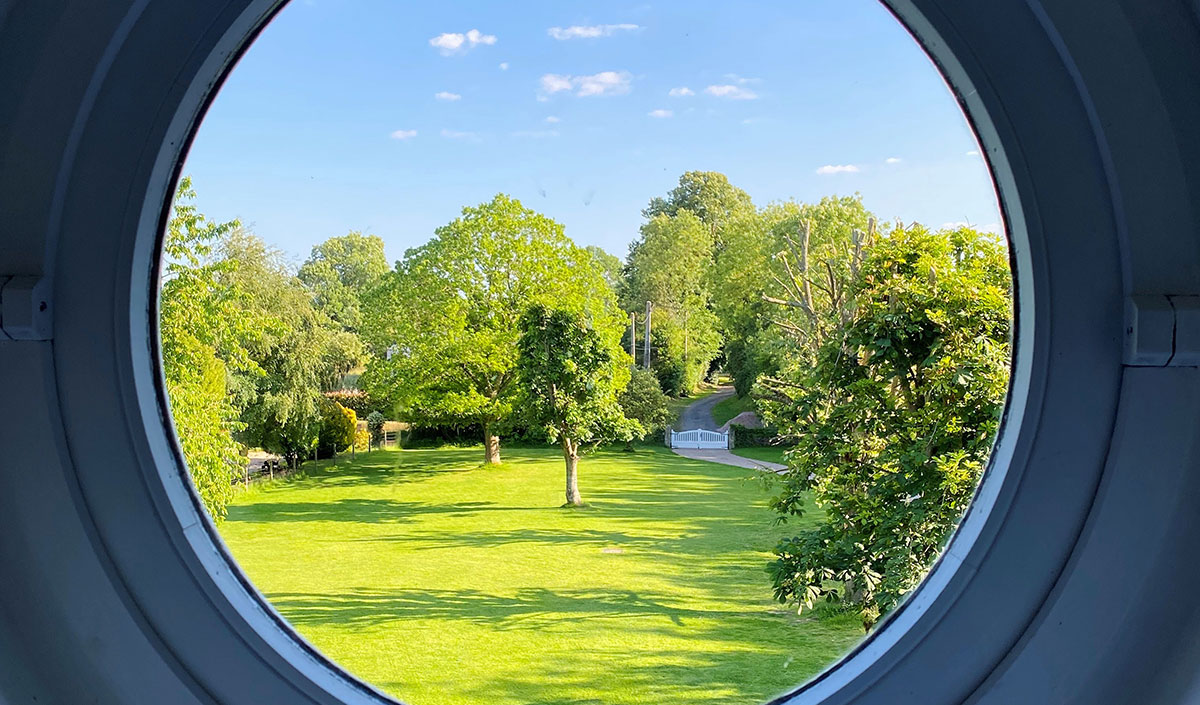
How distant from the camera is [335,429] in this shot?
3.41 m

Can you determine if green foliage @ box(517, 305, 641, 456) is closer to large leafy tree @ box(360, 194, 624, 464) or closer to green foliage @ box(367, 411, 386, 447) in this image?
large leafy tree @ box(360, 194, 624, 464)

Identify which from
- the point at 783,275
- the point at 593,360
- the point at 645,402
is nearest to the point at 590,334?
the point at 593,360

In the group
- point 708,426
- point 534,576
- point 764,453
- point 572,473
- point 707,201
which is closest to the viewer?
point 707,201

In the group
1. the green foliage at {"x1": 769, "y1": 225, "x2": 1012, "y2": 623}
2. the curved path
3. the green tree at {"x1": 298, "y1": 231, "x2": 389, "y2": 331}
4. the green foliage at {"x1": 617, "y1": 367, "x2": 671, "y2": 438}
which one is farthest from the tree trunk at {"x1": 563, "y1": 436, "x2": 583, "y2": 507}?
the green foliage at {"x1": 769, "y1": 225, "x2": 1012, "y2": 623}

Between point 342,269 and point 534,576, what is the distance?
224cm

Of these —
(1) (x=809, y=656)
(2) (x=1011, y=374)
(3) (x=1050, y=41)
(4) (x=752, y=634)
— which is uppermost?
(3) (x=1050, y=41)

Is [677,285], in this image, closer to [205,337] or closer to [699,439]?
[699,439]

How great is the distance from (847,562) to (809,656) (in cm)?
35

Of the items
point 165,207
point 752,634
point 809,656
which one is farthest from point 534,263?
point 165,207

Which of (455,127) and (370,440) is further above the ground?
(455,127)

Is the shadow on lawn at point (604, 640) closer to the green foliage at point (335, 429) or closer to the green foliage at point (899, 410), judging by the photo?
the green foliage at point (899, 410)

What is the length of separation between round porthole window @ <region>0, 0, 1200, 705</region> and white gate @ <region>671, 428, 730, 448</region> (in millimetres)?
53

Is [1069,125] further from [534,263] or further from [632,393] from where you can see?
[534,263]

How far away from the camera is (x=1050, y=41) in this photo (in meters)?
0.48
